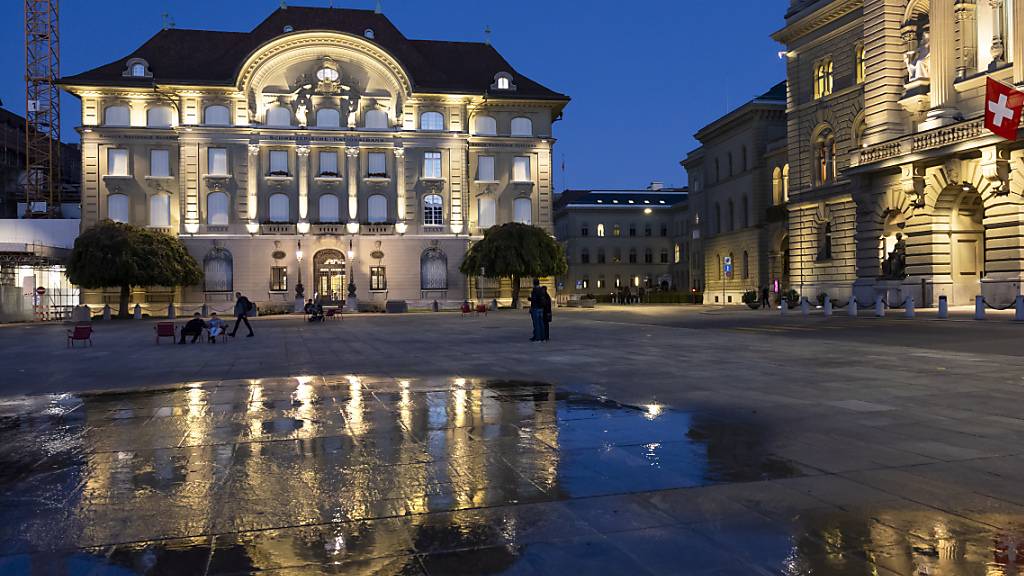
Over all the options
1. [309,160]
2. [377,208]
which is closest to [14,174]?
[309,160]

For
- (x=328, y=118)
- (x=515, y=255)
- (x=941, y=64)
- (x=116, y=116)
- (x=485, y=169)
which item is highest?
(x=328, y=118)

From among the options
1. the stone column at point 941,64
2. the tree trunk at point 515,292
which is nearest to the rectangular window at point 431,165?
the tree trunk at point 515,292

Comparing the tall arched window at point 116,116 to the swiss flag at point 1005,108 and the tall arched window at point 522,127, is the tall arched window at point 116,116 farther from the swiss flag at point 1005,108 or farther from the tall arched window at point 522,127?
the swiss flag at point 1005,108

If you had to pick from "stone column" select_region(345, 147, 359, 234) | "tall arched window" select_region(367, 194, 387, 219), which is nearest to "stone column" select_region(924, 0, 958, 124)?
"tall arched window" select_region(367, 194, 387, 219)

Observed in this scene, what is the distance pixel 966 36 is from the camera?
34906 mm

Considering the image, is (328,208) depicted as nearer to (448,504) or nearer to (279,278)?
(279,278)

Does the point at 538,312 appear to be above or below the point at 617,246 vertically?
below

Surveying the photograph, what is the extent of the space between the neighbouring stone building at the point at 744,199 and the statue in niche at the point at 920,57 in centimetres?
1768

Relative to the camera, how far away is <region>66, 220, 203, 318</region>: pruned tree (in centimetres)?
4756

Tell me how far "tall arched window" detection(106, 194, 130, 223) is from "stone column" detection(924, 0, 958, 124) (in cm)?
5368

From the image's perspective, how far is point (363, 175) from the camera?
6009 centimetres

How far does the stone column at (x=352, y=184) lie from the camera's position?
2347 inches

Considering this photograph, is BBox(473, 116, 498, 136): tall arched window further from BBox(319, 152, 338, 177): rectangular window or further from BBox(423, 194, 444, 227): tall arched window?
BBox(319, 152, 338, 177): rectangular window

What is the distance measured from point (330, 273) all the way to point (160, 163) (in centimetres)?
1514
